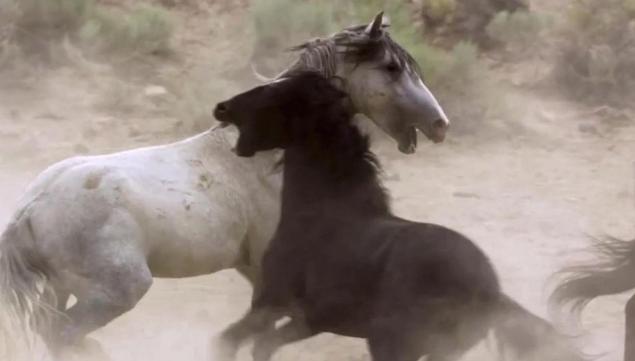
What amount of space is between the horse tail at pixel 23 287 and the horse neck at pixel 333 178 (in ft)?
2.86

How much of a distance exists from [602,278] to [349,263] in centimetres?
95

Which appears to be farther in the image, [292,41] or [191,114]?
A: [292,41]

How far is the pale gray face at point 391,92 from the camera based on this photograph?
5.94 metres

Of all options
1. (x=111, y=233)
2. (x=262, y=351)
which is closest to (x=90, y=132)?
(x=111, y=233)

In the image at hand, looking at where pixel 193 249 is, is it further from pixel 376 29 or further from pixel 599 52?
pixel 599 52

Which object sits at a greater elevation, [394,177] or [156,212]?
[156,212]

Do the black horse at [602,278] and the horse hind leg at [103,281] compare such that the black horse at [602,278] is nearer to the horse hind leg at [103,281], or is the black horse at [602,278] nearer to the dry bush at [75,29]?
the horse hind leg at [103,281]

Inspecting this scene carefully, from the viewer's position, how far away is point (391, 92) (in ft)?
19.5

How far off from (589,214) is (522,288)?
1397 millimetres

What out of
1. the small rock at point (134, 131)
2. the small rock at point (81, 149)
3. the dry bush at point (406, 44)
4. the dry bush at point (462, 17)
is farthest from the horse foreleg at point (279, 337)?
the dry bush at point (462, 17)

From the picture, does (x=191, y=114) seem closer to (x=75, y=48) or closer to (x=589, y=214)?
(x=75, y=48)

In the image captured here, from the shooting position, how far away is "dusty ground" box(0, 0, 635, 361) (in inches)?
276

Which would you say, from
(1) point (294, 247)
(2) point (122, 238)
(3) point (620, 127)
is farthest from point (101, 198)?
(3) point (620, 127)

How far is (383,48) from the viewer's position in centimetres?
593
